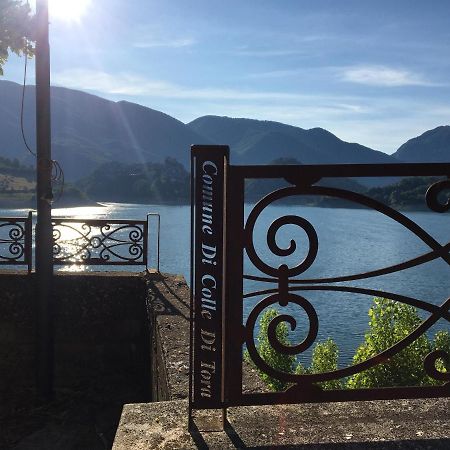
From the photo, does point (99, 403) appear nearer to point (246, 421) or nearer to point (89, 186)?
point (246, 421)

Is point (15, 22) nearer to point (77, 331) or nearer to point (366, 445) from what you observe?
point (77, 331)

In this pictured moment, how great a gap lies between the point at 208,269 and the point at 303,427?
0.88 metres

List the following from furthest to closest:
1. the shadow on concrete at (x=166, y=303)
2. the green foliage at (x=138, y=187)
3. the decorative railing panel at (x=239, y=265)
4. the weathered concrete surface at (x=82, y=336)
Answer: the green foliage at (x=138, y=187), the weathered concrete surface at (x=82, y=336), the shadow on concrete at (x=166, y=303), the decorative railing panel at (x=239, y=265)

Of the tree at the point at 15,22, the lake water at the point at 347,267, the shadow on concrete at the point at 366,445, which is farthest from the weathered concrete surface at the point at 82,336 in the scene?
the lake water at the point at 347,267

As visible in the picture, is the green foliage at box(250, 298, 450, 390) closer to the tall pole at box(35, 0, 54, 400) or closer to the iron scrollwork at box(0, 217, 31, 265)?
the iron scrollwork at box(0, 217, 31, 265)

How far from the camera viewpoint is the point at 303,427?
249 centimetres

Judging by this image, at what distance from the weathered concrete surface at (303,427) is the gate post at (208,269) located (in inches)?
6.0

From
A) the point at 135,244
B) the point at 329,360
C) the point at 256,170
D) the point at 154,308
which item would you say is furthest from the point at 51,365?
the point at 329,360

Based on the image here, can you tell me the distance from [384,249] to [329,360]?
49.5 m

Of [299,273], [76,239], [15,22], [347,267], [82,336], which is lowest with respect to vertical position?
[347,267]

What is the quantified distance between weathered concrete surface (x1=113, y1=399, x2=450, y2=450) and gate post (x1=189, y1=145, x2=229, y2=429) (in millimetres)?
153

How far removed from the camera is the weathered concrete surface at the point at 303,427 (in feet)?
7.59

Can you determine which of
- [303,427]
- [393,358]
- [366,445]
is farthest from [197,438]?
[393,358]

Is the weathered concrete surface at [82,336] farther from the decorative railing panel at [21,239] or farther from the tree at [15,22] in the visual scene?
the tree at [15,22]
